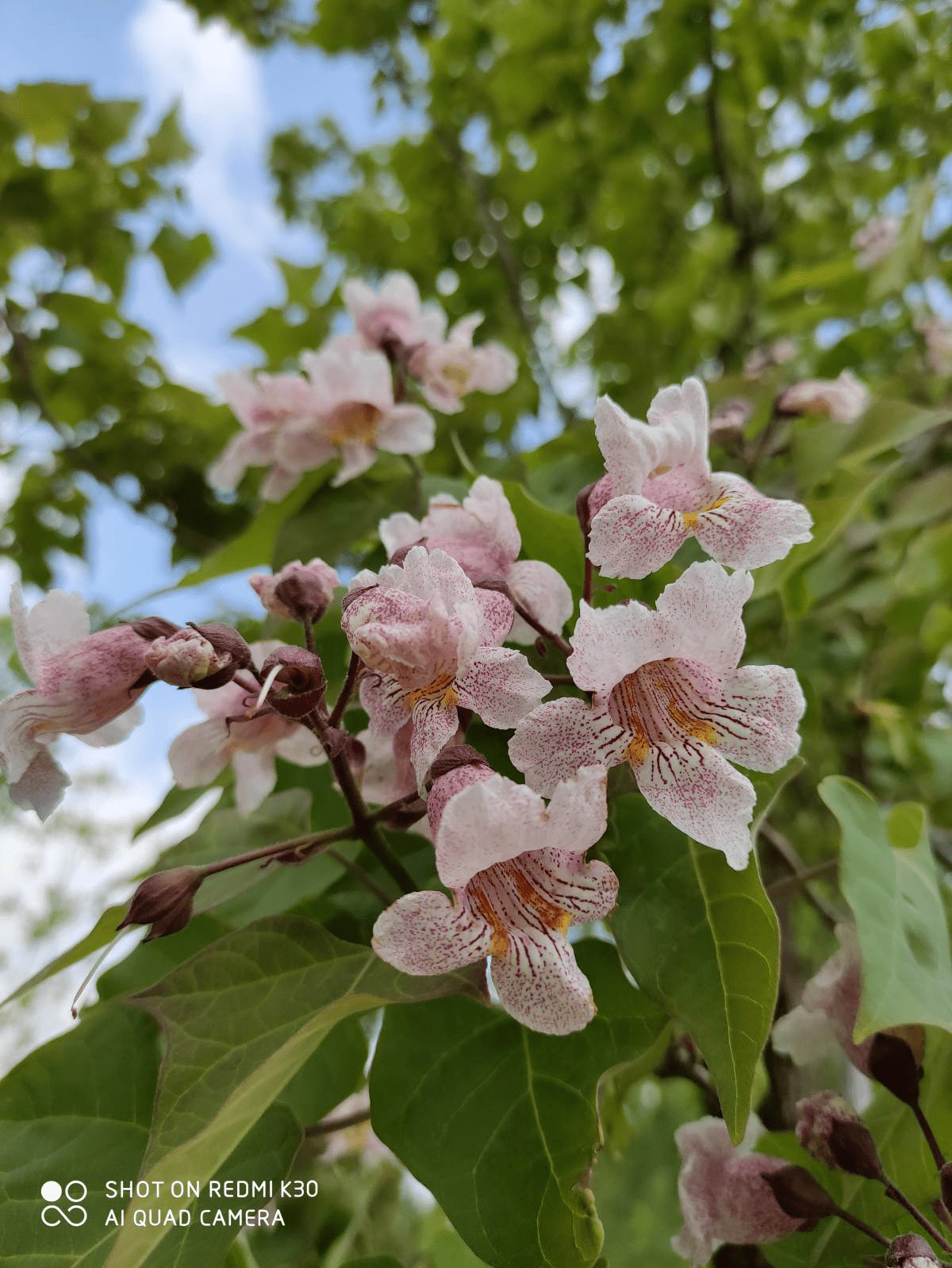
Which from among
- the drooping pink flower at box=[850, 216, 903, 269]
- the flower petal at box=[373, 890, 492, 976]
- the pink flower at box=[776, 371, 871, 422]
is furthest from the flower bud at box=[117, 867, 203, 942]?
the drooping pink flower at box=[850, 216, 903, 269]

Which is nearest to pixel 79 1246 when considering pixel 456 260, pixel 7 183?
pixel 7 183

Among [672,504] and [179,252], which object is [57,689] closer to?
[672,504]

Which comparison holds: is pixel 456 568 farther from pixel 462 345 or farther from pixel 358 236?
pixel 358 236

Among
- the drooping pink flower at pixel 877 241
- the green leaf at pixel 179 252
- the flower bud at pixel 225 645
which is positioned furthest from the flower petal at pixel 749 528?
the green leaf at pixel 179 252

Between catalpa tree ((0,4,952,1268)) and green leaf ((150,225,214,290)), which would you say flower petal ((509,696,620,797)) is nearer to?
catalpa tree ((0,4,952,1268))

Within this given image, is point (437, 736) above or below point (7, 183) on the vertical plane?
below

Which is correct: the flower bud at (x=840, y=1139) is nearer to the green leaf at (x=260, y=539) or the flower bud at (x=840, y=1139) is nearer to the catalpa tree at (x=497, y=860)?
the catalpa tree at (x=497, y=860)

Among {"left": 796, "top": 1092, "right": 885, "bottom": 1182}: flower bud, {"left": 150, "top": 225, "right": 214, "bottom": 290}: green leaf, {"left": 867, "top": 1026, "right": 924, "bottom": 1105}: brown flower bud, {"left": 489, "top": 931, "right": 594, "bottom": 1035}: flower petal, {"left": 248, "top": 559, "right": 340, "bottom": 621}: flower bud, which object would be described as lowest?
{"left": 796, "top": 1092, "right": 885, "bottom": 1182}: flower bud

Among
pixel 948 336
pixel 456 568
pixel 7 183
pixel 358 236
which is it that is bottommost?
pixel 948 336
